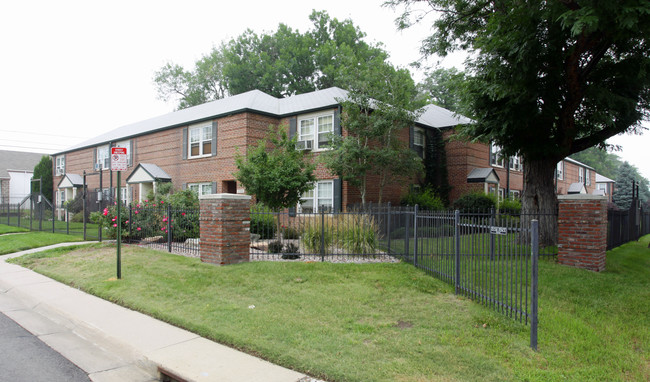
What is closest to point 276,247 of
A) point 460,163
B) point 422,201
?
point 422,201

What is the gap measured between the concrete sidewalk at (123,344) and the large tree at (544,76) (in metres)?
7.57

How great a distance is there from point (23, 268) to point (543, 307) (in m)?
12.1

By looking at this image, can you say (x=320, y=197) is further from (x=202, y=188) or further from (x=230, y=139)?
(x=202, y=188)

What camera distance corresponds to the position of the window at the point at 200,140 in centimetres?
2077

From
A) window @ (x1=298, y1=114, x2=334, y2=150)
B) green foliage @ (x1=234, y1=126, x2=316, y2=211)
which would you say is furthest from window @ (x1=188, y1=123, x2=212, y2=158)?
green foliage @ (x1=234, y1=126, x2=316, y2=211)

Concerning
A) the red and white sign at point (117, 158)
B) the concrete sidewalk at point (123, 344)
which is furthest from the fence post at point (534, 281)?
the red and white sign at point (117, 158)

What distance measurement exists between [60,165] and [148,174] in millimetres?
17593

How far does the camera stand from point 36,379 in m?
4.14

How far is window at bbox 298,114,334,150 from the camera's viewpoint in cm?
1786

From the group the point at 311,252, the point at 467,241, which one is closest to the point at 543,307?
the point at 467,241

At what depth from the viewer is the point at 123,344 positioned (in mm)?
4961

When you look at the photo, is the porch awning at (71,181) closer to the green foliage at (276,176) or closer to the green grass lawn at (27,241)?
the green grass lawn at (27,241)

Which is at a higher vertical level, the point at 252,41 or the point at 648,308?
the point at 252,41

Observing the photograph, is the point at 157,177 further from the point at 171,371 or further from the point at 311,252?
the point at 171,371
